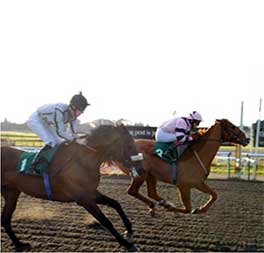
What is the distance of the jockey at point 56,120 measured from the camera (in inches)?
244

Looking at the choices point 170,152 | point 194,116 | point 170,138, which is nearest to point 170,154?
point 170,152

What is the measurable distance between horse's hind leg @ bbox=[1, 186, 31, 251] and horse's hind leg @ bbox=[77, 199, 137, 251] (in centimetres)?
83

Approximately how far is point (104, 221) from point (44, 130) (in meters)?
1.40

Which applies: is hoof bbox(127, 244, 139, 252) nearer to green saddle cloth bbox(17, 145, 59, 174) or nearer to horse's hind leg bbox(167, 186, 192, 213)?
green saddle cloth bbox(17, 145, 59, 174)

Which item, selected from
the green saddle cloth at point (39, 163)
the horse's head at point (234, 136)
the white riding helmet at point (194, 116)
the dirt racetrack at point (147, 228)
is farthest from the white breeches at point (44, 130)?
the horse's head at point (234, 136)

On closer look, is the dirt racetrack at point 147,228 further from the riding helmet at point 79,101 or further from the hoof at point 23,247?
the riding helmet at point 79,101

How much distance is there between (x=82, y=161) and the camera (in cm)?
629

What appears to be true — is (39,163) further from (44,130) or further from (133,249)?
(133,249)

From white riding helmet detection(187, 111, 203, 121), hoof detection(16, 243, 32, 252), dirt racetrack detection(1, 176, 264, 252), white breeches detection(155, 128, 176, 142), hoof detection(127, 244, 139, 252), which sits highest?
white riding helmet detection(187, 111, 203, 121)

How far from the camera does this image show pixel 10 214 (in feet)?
20.6

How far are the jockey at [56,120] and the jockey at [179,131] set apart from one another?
2.03 meters

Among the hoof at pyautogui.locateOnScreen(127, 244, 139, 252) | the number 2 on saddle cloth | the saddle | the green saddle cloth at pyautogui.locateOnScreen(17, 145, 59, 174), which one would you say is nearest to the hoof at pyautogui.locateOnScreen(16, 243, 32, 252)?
the saddle

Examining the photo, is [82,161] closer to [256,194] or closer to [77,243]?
[77,243]

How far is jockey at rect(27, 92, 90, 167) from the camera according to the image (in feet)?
20.3
